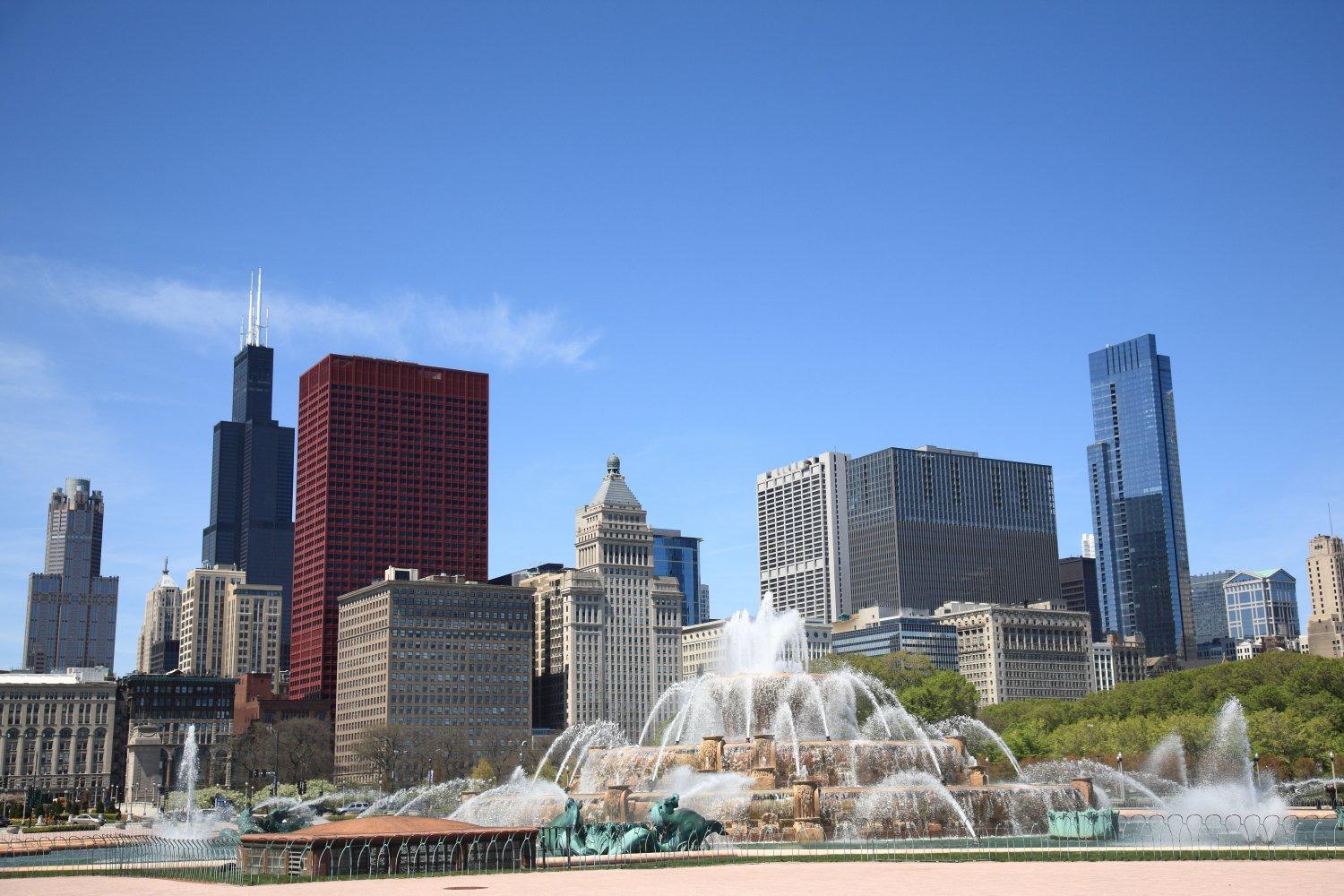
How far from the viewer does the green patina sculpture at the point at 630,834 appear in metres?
50.6

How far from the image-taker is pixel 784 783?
64.9m

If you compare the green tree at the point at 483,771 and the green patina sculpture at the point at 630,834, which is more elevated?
the green tree at the point at 483,771

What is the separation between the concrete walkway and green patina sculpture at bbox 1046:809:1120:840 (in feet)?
39.7

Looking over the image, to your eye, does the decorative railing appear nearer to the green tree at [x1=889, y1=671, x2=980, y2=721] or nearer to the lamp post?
the lamp post

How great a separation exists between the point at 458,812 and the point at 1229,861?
38.4 metres

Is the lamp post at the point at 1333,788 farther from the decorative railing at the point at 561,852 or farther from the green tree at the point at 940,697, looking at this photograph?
the green tree at the point at 940,697

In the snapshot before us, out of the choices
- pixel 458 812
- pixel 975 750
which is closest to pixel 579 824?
pixel 458 812

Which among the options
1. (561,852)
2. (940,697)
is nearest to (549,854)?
(561,852)

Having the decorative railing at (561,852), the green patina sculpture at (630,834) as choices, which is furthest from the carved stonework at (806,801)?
the green patina sculpture at (630,834)

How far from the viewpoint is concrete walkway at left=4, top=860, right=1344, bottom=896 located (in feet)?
116

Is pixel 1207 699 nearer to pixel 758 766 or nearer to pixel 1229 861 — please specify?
pixel 758 766

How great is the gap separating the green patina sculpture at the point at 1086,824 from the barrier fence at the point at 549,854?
1.81 ft

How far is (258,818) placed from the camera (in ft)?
208

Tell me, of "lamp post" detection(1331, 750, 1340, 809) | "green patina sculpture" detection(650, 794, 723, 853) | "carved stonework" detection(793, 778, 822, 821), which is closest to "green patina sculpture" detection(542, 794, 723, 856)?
"green patina sculpture" detection(650, 794, 723, 853)
